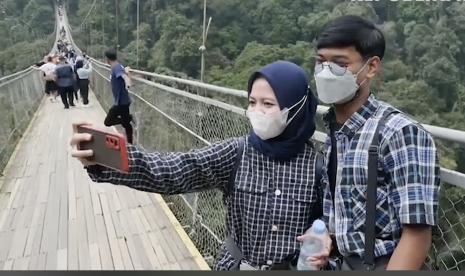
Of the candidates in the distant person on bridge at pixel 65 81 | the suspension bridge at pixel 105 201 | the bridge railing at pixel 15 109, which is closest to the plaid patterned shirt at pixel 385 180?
the suspension bridge at pixel 105 201

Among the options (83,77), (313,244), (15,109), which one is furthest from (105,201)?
(313,244)

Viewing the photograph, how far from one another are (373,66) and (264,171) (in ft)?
0.85

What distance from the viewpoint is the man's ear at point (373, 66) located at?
2.56 feet

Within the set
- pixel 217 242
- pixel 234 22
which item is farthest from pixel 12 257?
pixel 234 22

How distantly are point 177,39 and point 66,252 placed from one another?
6.38 ft

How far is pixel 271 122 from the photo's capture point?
85 centimetres

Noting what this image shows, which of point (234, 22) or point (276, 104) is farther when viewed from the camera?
point (234, 22)

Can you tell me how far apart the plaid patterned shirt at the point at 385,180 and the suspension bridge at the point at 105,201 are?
33 centimetres

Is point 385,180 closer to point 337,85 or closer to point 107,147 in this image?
point 337,85

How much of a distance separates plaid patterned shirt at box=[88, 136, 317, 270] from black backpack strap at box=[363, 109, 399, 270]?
153mm

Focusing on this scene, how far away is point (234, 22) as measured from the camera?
3.78 meters

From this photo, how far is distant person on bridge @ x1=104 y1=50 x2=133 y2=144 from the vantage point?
122 inches

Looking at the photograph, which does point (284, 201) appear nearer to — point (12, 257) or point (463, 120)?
point (12, 257)

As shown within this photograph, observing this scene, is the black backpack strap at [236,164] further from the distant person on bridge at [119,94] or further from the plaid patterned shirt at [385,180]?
the distant person on bridge at [119,94]
